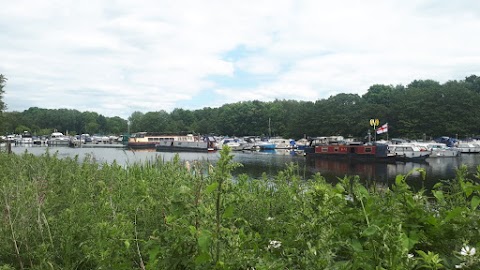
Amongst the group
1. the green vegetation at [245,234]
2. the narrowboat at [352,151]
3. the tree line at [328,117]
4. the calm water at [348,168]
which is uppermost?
the tree line at [328,117]

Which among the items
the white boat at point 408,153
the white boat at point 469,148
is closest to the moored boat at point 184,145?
the white boat at point 408,153

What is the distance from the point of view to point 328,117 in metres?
99.8

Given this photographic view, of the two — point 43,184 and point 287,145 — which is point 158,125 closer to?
point 287,145

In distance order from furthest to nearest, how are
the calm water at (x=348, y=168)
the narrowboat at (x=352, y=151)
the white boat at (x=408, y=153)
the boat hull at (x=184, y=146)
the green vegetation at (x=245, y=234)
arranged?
the boat hull at (x=184, y=146), the white boat at (x=408, y=153), the narrowboat at (x=352, y=151), the calm water at (x=348, y=168), the green vegetation at (x=245, y=234)

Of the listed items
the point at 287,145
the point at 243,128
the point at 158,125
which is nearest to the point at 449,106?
the point at 287,145

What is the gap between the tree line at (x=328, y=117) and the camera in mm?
80562

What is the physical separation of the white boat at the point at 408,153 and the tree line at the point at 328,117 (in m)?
32.5

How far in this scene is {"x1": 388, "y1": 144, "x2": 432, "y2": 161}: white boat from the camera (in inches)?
1924

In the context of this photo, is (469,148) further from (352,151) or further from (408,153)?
(352,151)

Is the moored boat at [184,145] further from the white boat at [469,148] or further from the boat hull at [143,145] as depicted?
the white boat at [469,148]

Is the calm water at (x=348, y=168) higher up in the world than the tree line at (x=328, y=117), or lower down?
lower down

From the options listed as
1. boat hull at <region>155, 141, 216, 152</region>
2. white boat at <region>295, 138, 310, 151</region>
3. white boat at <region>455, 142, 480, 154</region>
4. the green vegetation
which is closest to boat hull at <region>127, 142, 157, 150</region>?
boat hull at <region>155, 141, 216, 152</region>

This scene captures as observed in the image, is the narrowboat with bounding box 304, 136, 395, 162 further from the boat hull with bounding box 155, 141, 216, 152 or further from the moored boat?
the moored boat

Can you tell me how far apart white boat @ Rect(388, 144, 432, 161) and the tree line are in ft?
106
